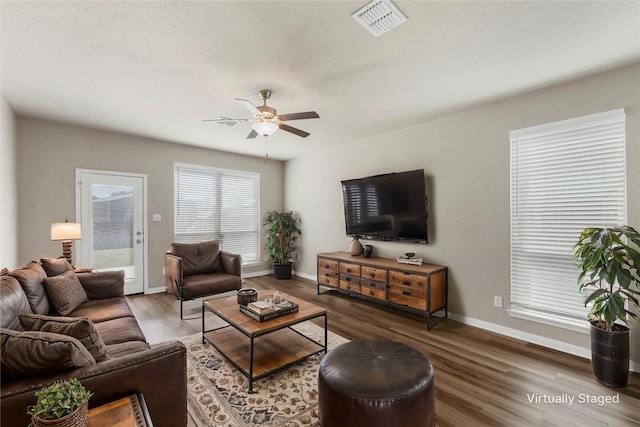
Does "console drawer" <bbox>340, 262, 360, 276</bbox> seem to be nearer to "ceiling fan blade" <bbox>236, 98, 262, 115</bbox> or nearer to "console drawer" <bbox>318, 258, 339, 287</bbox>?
"console drawer" <bbox>318, 258, 339, 287</bbox>

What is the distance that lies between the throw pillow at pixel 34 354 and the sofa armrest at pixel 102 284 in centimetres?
202

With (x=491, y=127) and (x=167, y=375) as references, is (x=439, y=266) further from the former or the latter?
(x=167, y=375)

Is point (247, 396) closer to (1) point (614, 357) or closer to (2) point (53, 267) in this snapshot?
(2) point (53, 267)

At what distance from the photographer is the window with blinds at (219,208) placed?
5.16 meters

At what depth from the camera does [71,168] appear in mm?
4059

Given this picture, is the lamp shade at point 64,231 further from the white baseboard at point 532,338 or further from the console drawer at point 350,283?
the white baseboard at point 532,338

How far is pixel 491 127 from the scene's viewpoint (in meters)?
3.24

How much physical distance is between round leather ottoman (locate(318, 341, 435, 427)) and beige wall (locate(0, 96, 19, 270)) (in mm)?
3669

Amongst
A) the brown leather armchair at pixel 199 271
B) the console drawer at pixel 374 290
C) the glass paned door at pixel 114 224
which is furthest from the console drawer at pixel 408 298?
the glass paned door at pixel 114 224

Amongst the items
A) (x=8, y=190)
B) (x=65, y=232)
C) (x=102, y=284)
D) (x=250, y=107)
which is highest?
(x=250, y=107)

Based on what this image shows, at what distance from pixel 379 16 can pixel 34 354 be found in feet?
8.23

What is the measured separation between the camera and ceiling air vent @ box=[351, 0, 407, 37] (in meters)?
1.73

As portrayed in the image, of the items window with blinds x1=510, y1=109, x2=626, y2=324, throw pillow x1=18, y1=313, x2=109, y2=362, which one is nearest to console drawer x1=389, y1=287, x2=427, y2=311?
window with blinds x1=510, y1=109, x2=626, y2=324

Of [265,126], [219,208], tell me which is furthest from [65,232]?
[265,126]
